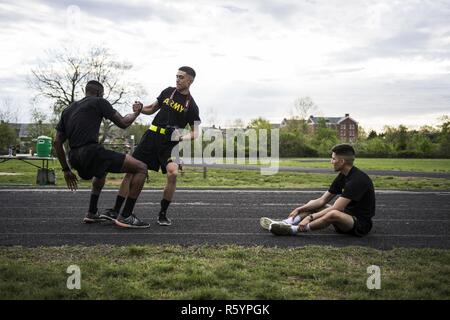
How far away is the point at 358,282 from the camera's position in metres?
4.14

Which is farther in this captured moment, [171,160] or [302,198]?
[302,198]

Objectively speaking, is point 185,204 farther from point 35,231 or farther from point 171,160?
point 35,231

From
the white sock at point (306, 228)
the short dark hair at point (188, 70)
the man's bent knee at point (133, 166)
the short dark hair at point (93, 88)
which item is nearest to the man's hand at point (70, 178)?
the man's bent knee at point (133, 166)

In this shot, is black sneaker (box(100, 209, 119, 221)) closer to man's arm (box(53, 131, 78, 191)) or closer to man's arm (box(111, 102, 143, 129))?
man's arm (box(53, 131, 78, 191))

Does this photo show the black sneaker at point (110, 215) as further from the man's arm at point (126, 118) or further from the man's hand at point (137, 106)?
the man's hand at point (137, 106)

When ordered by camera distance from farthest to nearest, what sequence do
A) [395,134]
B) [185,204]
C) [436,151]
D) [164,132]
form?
[395,134] < [436,151] < [185,204] < [164,132]

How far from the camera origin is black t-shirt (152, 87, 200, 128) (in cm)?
716

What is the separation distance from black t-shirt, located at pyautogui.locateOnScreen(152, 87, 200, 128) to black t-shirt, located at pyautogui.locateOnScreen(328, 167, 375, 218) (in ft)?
8.56

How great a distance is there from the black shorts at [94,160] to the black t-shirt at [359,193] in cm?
321

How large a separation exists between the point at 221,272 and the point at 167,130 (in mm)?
3230

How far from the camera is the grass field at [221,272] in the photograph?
382 centimetres

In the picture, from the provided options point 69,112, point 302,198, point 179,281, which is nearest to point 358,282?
point 179,281
